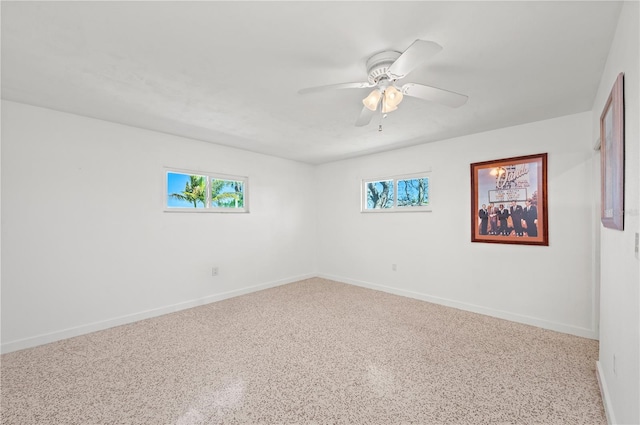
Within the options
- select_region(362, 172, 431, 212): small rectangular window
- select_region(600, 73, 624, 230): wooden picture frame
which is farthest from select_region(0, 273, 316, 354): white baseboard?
select_region(600, 73, 624, 230): wooden picture frame

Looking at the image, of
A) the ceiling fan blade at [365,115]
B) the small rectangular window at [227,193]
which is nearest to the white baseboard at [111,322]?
the small rectangular window at [227,193]

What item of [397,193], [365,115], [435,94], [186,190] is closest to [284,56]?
[365,115]

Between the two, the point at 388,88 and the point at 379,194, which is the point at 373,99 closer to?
the point at 388,88

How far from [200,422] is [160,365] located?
889mm

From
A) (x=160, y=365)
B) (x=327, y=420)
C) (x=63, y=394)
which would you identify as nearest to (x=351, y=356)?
(x=327, y=420)

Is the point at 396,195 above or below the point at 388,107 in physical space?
below

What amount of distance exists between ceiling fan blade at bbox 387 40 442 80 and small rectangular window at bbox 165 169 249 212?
3.24 m

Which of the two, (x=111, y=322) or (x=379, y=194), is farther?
(x=379, y=194)

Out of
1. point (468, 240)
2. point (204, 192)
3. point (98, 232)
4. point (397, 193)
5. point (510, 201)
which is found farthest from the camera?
point (397, 193)

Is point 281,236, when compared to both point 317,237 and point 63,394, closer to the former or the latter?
point 317,237

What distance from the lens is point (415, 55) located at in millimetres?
1489

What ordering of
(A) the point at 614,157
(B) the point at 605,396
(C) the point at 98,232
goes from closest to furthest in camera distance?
(A) the point at 614,157
(B) the point at 605,396
(C) the point at 98,232

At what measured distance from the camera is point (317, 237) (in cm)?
572

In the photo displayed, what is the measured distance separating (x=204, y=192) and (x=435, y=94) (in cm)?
338
